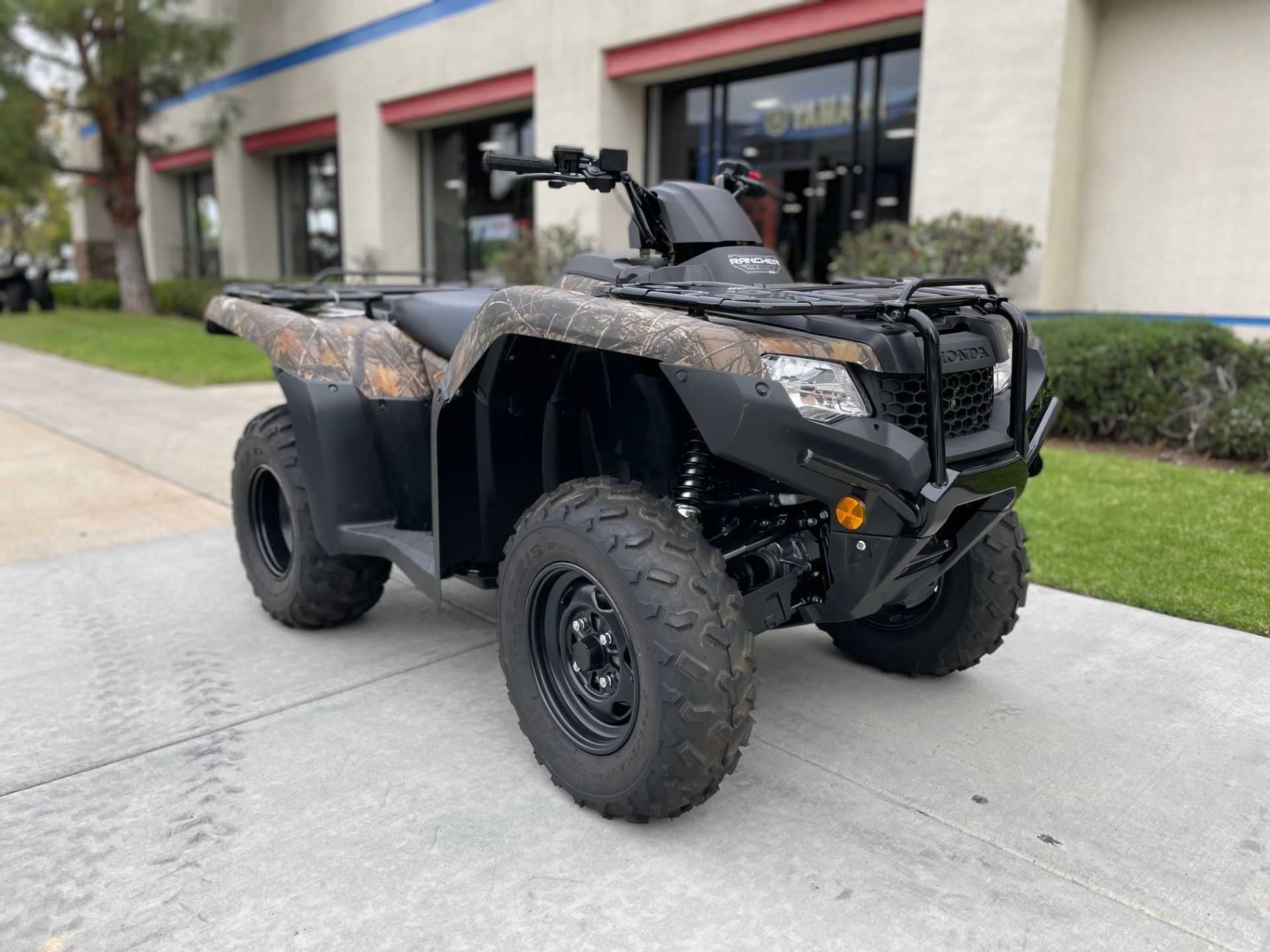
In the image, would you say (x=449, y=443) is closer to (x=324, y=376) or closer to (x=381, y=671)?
(x=324, y=376)

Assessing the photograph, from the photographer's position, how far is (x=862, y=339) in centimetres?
234

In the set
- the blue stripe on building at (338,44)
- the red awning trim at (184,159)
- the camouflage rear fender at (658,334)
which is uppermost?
the blue stripe on building at (338,44)

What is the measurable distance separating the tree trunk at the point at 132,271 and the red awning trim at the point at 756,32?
12.9 m

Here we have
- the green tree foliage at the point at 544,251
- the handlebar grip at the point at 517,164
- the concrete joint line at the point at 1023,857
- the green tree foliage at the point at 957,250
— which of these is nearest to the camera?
the concrete joint line at the point at 1023,857

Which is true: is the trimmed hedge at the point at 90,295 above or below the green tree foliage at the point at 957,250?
below

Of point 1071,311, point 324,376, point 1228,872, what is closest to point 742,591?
point 1228,872

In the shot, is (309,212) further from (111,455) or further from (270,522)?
(270,522)

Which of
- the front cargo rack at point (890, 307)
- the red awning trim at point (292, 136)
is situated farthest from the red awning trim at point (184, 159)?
the front cargo rack at point (890, 307)

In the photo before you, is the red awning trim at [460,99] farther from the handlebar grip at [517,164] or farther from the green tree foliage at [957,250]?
the handlebar grip at [517,164]

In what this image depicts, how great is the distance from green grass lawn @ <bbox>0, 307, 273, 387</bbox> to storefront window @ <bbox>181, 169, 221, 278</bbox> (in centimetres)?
617

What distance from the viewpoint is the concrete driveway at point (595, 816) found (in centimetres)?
222

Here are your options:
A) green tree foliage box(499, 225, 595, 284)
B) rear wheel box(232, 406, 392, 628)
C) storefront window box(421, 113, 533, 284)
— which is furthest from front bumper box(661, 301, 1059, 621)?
storefront window box(421, 113, 533, 284)

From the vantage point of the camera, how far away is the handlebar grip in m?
2.97

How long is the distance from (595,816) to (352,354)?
1842 mm
